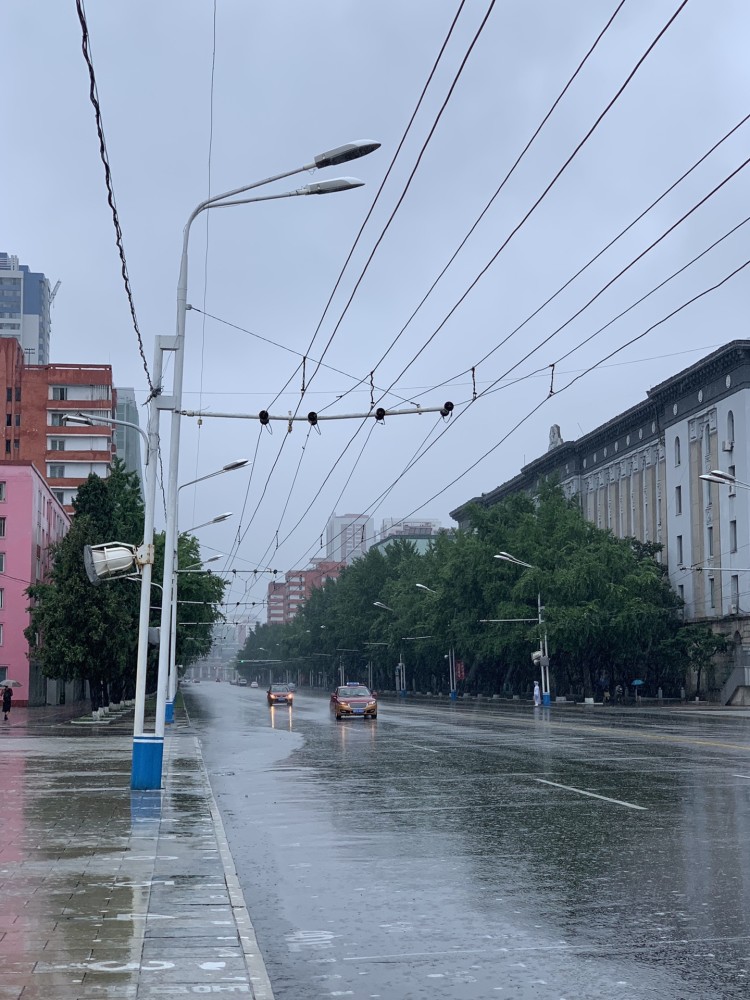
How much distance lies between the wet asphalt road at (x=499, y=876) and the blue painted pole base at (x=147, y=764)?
1.15 metres

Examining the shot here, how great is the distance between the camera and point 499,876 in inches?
428

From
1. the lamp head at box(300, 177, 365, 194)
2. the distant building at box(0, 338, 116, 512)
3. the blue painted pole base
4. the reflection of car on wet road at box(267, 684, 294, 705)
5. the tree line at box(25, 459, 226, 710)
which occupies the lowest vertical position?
the reflection of car on wet road at box(267, 684, 294, 705)

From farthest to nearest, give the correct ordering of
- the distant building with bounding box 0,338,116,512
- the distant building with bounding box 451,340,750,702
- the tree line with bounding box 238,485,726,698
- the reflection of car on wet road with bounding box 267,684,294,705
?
the distant building with bounding box 0,338,116,512
the reflection of car on wet road with bounding box 267,684,294,705
the tree line with bounding box 238,485,726,698
the distant building with bounding box 451,340,750,702

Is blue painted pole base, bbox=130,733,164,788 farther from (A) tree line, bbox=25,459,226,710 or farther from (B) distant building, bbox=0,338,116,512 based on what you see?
(B) distant building, bbox=0,338,116,512

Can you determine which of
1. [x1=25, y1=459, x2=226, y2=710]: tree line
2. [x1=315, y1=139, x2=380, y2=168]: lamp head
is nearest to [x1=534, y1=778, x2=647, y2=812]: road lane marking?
[x1=315, y1=139, x2=380, y2=168]: lamp head

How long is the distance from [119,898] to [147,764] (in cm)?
926

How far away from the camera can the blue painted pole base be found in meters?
18.5

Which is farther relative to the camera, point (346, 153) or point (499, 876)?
point (346, 153)

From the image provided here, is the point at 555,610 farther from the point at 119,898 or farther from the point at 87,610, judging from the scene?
the point at 119,898

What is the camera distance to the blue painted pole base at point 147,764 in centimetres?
1845

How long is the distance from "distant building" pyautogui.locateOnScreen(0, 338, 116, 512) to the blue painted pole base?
97066 millimetres

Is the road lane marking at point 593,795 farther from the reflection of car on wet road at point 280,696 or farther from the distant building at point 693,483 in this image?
the reflection of car on wet road at point 280,696

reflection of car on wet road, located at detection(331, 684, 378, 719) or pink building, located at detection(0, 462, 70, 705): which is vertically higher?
pink building, located at detection(0, 462, 70, 705)

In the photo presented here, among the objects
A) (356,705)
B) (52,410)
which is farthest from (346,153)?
(52,410)
